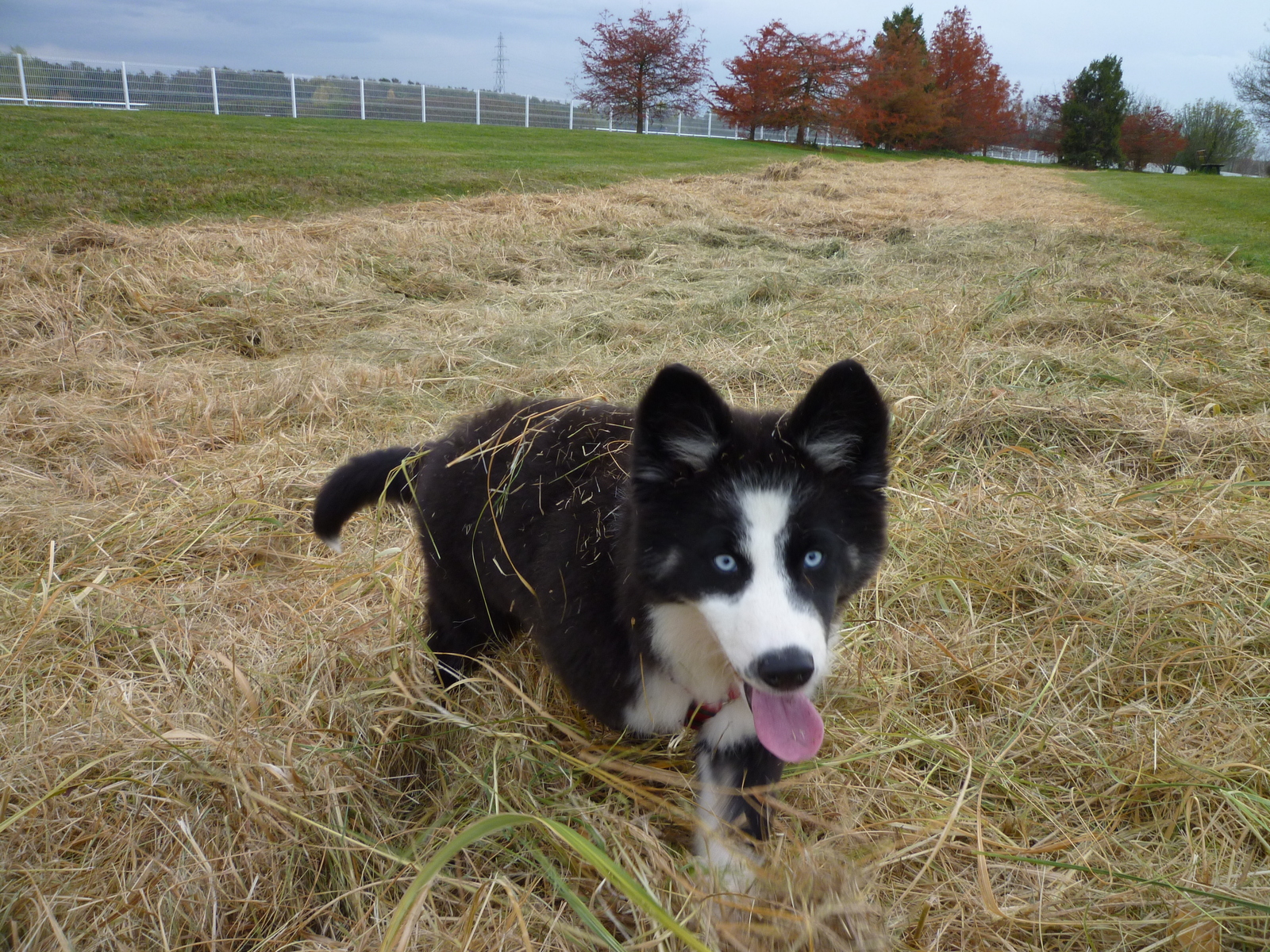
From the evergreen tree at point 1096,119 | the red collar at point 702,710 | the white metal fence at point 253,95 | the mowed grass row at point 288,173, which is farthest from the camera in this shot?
the evergreen tree at point 1096,119

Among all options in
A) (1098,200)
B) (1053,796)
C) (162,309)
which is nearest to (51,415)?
(162,309)

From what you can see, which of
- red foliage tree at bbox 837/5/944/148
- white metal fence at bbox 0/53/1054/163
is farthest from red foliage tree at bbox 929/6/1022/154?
white metal fence at bbox 0/53/1054/163

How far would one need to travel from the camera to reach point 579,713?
269 centimetres

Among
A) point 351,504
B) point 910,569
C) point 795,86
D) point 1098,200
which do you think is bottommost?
point 910,569

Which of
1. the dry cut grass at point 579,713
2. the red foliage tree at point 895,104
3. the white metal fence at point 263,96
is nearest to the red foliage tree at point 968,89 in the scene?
the red foliage tree at point 895,104

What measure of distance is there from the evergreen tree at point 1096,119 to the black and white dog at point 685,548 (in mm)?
60364

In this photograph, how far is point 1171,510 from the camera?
351 cm

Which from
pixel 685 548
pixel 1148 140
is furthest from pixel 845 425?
pixel 1148 140

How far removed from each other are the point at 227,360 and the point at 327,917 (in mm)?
5199

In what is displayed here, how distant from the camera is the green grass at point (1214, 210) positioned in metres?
9.11

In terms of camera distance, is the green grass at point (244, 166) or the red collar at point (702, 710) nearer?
the red collar at point (702, 710)

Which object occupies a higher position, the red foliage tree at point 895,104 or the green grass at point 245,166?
the red foliage tree at point 895,104

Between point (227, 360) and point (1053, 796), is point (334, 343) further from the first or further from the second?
point (1053, 796)

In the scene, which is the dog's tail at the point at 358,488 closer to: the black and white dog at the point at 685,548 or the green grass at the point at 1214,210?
the black and white dog at the point at 685,548
